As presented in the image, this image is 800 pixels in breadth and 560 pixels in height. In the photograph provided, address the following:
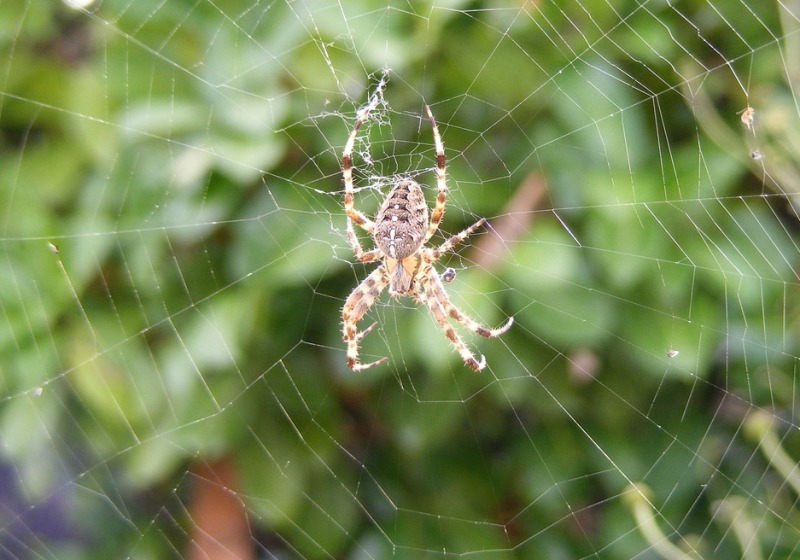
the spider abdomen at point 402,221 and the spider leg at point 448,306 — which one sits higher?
the spider abdomen at point 402,221

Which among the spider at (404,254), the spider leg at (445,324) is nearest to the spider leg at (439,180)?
the spider at (404,254)

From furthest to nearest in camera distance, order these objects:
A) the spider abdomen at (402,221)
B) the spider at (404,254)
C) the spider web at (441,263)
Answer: the spider abdomen at (402,221) → the spider at (404,254) → the spider web at (441,263)

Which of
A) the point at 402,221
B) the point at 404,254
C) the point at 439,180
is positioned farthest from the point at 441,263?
the point at 439,180

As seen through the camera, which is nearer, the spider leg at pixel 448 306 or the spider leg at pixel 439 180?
the spider leg at pixel 439 180

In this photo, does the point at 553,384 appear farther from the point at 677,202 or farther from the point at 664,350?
the point at 677,202

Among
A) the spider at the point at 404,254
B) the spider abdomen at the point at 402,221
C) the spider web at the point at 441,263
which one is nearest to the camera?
the spider web at the point at 441,263

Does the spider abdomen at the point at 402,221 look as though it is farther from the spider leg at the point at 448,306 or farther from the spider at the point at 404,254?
the spider leg at the point at 448,306

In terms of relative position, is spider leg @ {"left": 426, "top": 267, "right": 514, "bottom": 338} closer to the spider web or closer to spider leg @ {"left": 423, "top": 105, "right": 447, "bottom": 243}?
the spider web
